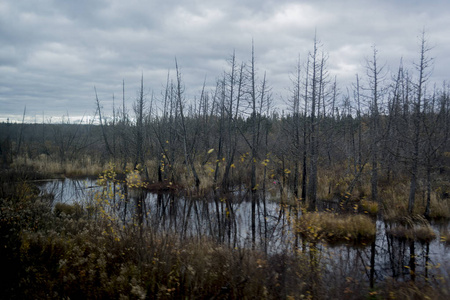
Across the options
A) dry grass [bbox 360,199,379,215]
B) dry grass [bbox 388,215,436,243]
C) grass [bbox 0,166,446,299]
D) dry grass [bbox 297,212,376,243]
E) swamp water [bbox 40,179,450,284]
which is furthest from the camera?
dry grass [bbox 360,199,379,215]

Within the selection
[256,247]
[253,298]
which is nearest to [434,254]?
[256,247]

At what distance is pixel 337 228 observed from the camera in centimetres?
926

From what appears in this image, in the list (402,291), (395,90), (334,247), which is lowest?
(334,247)

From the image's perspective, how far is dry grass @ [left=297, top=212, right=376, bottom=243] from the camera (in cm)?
895

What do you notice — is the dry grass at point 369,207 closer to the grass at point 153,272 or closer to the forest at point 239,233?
the forest at point 239,233

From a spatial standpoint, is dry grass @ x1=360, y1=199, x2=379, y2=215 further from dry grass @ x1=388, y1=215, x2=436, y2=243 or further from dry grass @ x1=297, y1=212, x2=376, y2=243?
dry grass @ x1=297, y1=212, x2=376, y2=243

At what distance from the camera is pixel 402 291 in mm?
4531

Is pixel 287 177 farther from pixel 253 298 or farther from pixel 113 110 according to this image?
pixel 113 110

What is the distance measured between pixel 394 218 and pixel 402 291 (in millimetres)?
7199

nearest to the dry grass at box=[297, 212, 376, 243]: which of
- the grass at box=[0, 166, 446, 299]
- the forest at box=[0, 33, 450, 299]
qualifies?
the forest at box=[0, 33, 450, 299]

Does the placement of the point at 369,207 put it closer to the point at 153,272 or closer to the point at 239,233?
the point at 239,233

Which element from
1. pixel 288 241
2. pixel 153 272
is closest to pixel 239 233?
pixel 288 241

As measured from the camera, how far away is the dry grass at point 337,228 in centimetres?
895

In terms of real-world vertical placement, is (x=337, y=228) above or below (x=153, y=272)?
below
